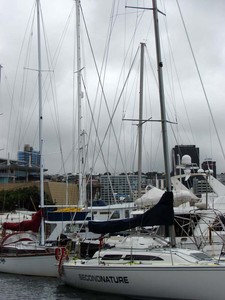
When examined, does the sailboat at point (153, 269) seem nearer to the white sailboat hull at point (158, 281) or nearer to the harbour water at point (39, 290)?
the white sailboat hull at point (158, 281)

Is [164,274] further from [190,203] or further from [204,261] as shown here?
[190,203]

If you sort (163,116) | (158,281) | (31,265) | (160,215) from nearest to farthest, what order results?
(158,281) < (160,215) < (163,116) < (31,265)

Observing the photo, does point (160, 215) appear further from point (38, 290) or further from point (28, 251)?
point (28, 251)

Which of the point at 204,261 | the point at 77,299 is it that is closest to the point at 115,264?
the point at 77,299

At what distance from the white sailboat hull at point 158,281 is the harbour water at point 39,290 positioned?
1.29 feet

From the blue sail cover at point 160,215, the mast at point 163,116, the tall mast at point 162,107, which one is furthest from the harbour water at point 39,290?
the tall mast at point 162,107

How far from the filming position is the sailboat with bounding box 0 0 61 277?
2377 cm

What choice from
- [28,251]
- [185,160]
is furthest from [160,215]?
[185,160]

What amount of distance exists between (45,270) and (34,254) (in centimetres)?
97

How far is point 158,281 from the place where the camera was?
631 inches

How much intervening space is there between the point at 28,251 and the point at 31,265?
796 mm

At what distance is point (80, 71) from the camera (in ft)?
115

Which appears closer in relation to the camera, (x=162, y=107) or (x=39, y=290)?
(x=162, y=107)

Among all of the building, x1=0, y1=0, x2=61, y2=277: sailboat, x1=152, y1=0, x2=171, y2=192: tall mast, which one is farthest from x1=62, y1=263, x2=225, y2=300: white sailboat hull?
the building
